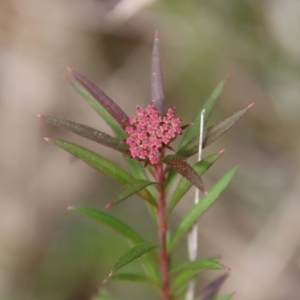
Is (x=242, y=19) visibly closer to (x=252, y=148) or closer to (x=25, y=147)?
(x=252, y=148)

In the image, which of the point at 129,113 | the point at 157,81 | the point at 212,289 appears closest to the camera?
the point at 157,81

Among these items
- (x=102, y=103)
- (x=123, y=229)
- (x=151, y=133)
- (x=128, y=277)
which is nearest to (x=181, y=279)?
(x=128, y=277)

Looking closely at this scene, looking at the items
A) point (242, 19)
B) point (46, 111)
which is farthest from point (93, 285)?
point (242, 19)

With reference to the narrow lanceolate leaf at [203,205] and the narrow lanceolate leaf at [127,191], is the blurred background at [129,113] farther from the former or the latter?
the narrow lanceolate leaf at [127,191]

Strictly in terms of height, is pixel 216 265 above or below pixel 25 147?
above

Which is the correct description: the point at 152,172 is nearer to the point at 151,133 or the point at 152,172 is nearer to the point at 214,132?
the point at 151,133

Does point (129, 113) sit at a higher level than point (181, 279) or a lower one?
higher
